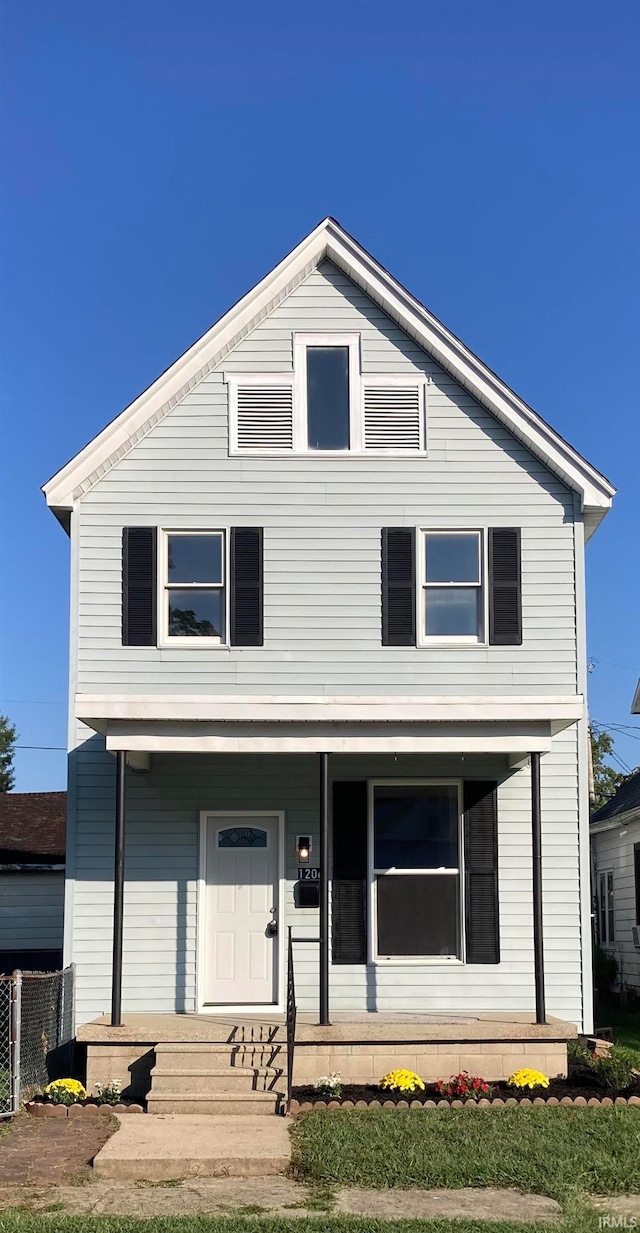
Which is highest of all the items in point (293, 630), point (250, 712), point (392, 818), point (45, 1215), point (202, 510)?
point (202, 510)

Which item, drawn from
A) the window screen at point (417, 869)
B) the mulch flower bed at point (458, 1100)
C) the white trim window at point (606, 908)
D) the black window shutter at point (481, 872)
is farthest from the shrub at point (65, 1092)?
the white trim window at point (606, 908)

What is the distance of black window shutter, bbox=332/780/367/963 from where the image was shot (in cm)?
1350

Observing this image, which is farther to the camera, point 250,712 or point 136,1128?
point 250,712

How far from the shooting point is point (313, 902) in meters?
13.6

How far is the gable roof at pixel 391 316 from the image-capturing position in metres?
14.0

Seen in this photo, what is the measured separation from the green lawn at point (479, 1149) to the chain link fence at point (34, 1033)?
2.56m

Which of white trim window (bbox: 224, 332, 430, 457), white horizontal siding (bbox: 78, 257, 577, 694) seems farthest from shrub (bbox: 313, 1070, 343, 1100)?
white trim window (bbox: 224, 332, 430, 457)

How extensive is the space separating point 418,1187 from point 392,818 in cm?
569

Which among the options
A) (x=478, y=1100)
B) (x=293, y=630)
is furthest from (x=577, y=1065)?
(x=293, y=630)

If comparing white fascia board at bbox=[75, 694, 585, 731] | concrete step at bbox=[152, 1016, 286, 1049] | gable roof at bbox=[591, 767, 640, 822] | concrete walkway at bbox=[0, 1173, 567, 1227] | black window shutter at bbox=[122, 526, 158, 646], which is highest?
black window shutter at bbox=[122, 526, 158, 646]

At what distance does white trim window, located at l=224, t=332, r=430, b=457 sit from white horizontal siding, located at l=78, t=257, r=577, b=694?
114mm

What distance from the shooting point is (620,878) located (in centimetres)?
2142

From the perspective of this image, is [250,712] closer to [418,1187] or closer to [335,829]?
[335,829]

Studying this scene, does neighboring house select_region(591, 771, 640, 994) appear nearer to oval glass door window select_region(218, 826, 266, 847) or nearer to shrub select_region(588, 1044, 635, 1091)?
oval glass door window select_region(218, 826, 266, 847)
